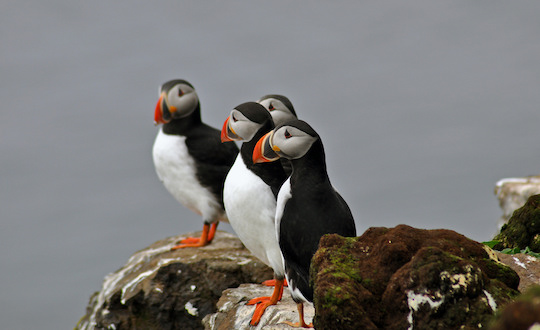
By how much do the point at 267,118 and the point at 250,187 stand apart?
527mm

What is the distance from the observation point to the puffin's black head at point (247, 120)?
5.49 m

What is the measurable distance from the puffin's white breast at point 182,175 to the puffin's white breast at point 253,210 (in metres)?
1.56

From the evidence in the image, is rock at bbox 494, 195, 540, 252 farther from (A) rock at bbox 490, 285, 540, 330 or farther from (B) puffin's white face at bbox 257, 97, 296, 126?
(A) rock at bbox 490, 285, 540, 330

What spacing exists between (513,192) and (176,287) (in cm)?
409

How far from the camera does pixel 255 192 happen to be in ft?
17.7

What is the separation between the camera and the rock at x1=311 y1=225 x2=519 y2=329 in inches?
125

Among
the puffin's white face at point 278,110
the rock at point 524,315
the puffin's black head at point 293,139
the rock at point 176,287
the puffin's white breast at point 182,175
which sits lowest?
the rock at point 176,287

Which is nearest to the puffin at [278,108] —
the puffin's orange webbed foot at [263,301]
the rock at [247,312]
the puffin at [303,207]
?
the rock at [247,312]

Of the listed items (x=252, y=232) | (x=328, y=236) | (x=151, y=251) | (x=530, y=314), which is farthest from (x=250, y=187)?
(x=530, y=314)

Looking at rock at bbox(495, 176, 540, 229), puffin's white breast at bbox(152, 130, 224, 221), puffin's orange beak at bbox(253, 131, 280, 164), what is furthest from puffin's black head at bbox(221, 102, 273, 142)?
rock at bbox(495, 176, 540, 229)

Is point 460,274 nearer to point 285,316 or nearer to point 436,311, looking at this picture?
point 436,311

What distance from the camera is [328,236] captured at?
12.5ft

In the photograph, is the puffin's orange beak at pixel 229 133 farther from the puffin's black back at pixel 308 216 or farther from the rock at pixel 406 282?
the rock at pixel 406 282

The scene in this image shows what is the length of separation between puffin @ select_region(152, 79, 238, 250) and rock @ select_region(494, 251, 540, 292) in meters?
3.06
